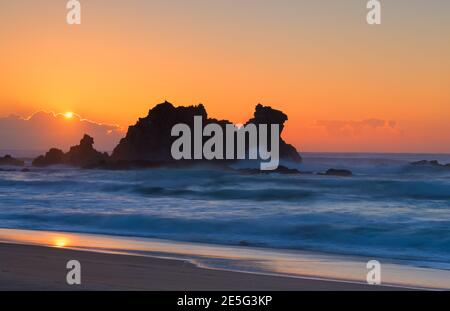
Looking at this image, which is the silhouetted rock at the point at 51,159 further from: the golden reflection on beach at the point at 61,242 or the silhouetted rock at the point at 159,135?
the golden reflection on beach at the point at 61,242

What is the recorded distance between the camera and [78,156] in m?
63.9

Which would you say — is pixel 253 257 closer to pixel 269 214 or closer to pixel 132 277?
pixel 132 277

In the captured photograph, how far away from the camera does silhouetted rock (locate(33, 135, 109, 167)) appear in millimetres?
63156

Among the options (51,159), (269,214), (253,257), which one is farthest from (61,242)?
(51,159)

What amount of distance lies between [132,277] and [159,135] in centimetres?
5169

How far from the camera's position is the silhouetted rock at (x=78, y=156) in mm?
63156

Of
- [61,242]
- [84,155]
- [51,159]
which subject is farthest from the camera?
[51,159]

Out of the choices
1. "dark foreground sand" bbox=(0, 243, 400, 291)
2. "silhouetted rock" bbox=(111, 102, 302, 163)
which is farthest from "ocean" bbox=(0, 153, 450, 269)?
"silhouetted rock" bbox=(111, 102, 302, 163)

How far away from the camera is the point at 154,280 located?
8.80m

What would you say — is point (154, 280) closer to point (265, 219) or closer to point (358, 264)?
point (358, 264)

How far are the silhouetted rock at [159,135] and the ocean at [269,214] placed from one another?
20204mm

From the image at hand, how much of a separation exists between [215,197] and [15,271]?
22175 millimetres

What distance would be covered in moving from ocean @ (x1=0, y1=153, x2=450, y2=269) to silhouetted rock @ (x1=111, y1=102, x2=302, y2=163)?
20.2m

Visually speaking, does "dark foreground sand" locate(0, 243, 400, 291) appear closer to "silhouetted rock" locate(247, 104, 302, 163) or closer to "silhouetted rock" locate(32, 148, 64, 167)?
"silhouetted rock" locate(247, 104, 302, 163)
